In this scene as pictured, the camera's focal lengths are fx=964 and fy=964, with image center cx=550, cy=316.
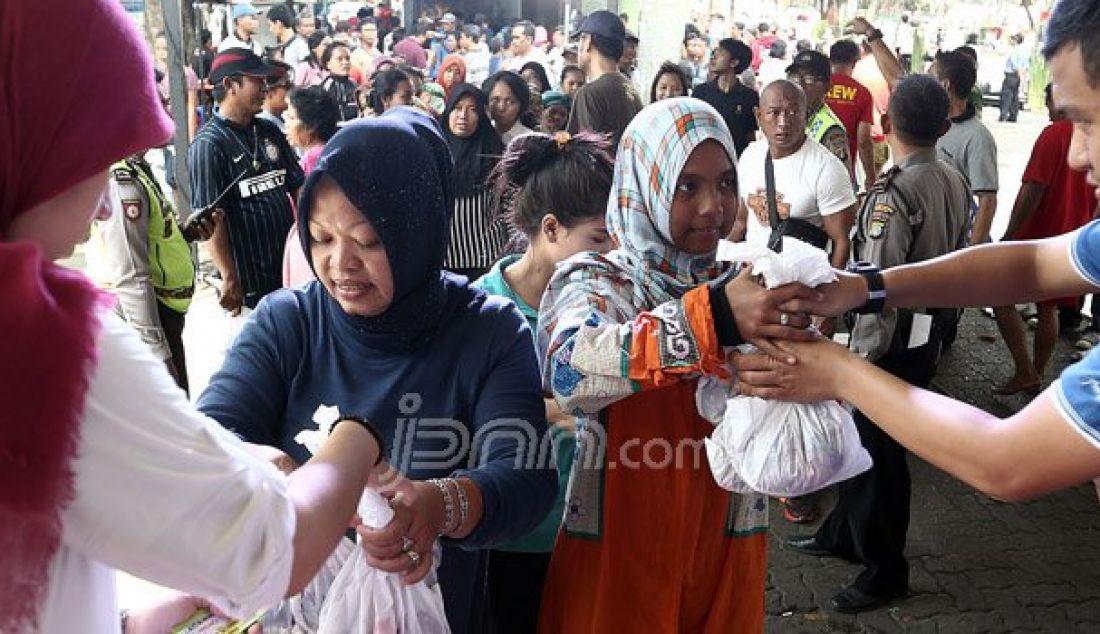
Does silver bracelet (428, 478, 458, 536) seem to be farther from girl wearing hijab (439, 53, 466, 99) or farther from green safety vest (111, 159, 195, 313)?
girl wearing hijab (439, 53, 466, 99)

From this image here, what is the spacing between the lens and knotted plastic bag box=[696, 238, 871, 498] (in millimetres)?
1771

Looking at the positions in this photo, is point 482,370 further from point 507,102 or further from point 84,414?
point 507,102

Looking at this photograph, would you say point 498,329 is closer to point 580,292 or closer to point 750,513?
point 580,292

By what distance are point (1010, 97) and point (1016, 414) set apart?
777 inches

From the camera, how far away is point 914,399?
1.64 meters

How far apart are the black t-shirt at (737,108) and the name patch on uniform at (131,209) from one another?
4.70 metres

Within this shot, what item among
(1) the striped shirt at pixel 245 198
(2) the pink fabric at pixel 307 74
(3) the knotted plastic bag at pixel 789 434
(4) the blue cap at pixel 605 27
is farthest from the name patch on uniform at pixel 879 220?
(2) the pink fabric at pixel 307 74

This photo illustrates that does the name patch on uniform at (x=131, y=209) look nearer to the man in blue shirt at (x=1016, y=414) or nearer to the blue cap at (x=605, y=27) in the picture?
the man in blue shirt at (x=1016, y=414)

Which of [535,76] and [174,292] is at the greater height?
[535,76]

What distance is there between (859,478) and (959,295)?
1709mm

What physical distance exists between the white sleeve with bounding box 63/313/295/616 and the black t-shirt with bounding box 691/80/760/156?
22.3 ft

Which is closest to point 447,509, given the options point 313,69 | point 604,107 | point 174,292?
point 174,292

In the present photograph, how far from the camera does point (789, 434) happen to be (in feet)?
5.85

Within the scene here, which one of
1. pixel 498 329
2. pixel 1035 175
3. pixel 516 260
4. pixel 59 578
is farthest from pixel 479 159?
pixel 59 578
